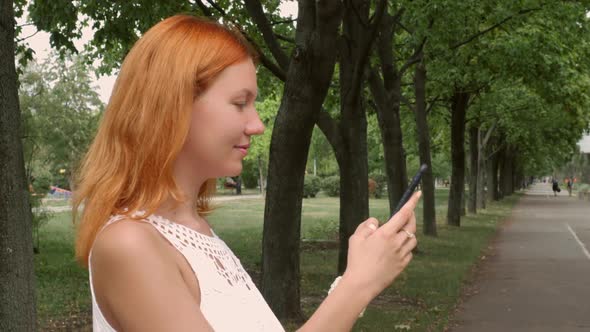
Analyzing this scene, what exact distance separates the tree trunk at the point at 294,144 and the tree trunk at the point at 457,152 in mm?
20164

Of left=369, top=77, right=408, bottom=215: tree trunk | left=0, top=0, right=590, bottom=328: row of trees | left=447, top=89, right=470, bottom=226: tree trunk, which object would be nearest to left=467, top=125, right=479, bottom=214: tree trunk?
left=0, top=0, right=590, bottom=328: row of trees

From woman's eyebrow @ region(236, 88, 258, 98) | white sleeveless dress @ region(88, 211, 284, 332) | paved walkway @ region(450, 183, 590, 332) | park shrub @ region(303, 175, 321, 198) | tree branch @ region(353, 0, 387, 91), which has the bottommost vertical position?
paved walkway @ region(450, 183, 590, 332)

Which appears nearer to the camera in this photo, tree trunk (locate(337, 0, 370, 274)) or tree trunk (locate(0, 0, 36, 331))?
tree trunk (locate(0, 0, 36, 331))

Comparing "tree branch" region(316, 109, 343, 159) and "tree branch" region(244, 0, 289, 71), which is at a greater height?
"tree branch" region(244, 0, 289, 71)

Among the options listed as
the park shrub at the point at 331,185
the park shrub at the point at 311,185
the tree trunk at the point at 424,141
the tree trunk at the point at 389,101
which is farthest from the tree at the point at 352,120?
the park shrub at the point at 331,185

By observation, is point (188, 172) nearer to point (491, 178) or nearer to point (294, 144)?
point (294, 144)

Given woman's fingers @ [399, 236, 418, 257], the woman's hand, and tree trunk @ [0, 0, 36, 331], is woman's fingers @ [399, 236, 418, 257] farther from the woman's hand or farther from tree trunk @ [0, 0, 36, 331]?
tree trunk @ [0, 0, 36, 331]

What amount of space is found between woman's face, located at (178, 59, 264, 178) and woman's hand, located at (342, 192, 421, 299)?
27cm

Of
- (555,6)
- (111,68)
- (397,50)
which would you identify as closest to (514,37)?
(555,6)

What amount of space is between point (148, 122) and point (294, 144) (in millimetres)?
8325

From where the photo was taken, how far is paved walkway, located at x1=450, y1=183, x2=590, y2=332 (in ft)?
36.0

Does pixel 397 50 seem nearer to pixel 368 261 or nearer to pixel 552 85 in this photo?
pixel 552 85

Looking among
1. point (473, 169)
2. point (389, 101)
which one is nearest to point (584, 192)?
point (473, 169)

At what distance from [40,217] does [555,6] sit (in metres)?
12.5
